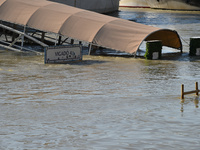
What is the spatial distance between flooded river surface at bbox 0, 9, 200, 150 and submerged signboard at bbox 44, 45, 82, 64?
1271 millimetres

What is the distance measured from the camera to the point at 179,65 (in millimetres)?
44719

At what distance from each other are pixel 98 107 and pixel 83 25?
84.7ft

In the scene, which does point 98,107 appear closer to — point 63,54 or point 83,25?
point 63,54

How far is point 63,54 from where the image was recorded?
46.2 m

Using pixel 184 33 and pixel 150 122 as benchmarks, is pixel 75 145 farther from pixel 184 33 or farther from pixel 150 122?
pixel 184 33

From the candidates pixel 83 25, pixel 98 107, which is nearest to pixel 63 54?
pixel 83 25

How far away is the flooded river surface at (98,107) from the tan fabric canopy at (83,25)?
237 inches

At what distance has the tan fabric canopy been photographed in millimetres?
49938

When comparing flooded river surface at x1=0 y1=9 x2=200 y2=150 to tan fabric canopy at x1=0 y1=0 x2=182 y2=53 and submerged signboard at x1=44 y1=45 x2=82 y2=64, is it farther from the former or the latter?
tan fabric canopy at x1=0 y1=0 x2=182 y2=53

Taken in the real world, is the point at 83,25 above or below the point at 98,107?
above

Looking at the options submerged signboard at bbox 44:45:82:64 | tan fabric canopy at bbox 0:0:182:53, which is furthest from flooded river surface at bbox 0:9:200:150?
tan fabric canopy at bbox 0:0:182:53

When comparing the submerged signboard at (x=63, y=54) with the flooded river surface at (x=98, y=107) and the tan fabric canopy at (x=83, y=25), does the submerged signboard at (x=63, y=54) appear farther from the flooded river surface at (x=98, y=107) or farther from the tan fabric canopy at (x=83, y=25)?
the tan fabric canopy at (x=83, y=25)

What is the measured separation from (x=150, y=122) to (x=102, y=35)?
91.2ft

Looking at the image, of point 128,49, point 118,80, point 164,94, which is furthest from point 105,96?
point 128,49
